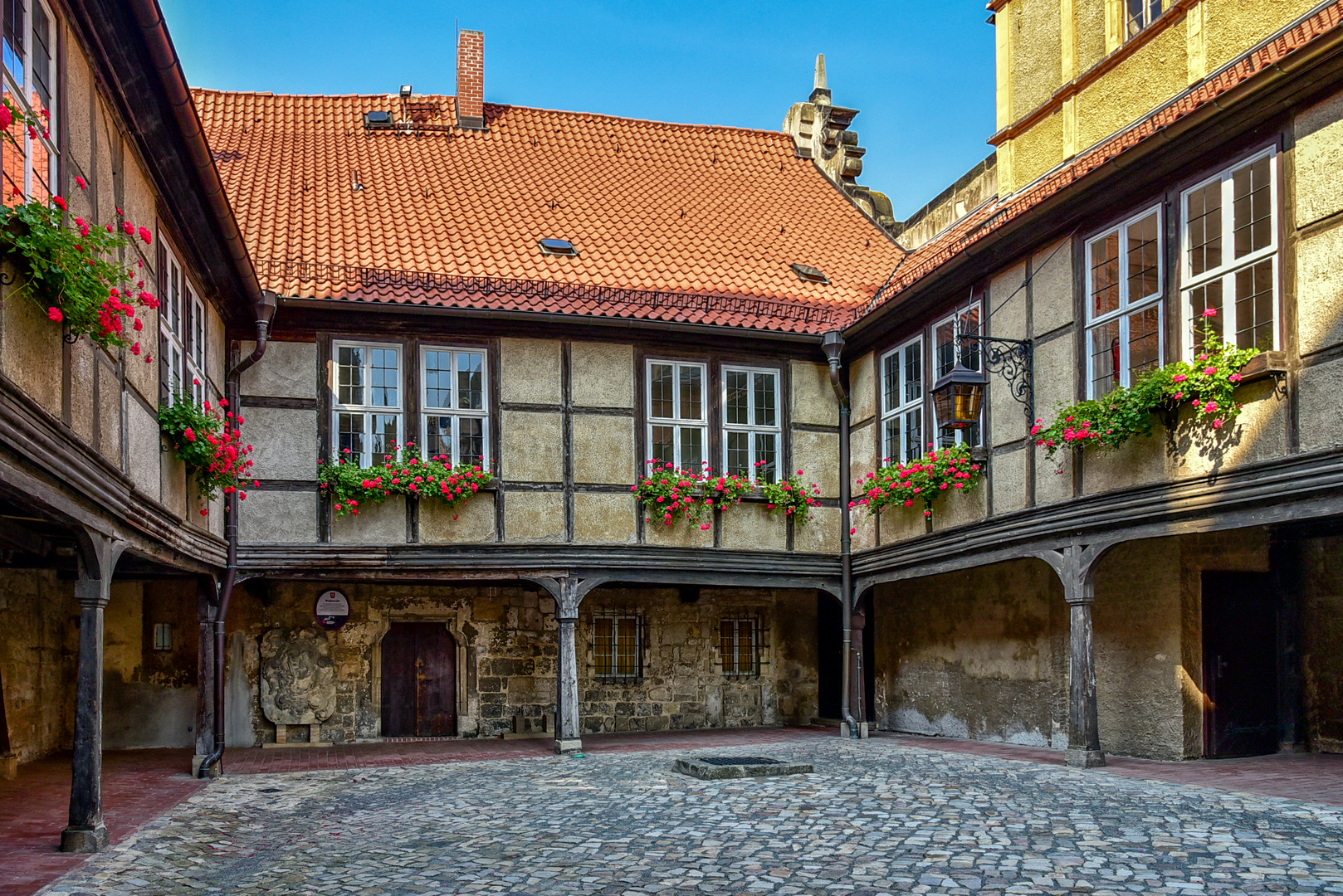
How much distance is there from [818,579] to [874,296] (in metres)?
3.42

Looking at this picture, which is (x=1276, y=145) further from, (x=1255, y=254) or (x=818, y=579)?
(x=818, y=579)

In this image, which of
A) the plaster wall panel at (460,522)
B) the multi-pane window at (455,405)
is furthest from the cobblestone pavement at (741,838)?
A: the multi-pane window at (455,405)

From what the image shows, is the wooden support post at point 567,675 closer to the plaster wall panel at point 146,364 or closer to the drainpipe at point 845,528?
the drainpipe at point 845,528

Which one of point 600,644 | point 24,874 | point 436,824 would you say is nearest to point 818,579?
point 600,644

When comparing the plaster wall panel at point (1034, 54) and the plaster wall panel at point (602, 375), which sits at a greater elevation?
the plaster wall panel at point (1034, 54)

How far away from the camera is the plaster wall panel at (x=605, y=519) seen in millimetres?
13578

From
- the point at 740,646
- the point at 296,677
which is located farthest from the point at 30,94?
the point at 740,646

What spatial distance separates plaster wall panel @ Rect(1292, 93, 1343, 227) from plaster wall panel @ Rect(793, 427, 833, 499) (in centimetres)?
705

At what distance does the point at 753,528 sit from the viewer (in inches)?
555

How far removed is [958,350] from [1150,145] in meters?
2.85

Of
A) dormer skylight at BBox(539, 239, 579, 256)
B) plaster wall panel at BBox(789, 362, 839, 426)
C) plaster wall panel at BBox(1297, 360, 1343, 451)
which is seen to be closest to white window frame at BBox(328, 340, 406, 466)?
dormer skylight at BBox(539, 239, 579, 256)

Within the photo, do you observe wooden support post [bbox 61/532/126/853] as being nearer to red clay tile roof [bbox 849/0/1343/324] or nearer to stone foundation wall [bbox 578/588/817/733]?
red clay tile roof [bbox 849/0/1343/324]

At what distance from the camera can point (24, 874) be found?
679 cm

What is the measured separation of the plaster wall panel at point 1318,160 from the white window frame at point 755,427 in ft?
23.4
